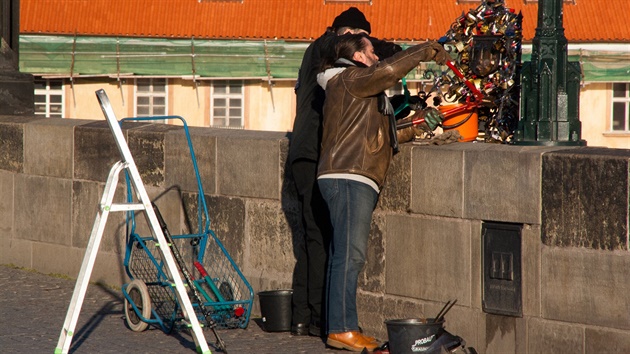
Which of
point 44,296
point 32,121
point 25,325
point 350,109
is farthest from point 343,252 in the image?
point 32,121

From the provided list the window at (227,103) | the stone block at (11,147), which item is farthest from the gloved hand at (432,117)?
the window at (227,103)

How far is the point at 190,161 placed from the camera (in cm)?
823

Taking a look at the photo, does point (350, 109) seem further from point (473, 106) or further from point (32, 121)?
point (32, 121)

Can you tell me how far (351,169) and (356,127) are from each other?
23cm

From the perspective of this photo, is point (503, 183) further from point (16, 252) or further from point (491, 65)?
point (16, 252)

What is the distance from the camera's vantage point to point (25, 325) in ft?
24.4

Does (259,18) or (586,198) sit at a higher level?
(259,18)

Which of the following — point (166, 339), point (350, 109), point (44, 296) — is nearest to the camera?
point (350, 109)

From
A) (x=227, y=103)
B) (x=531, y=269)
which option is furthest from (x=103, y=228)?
(x=227, y=103)

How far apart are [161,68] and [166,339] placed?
32970mm

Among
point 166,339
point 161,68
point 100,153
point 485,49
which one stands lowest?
point 166,339

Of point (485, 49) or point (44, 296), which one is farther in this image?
point (44, 296)

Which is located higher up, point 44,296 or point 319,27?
point 319,27

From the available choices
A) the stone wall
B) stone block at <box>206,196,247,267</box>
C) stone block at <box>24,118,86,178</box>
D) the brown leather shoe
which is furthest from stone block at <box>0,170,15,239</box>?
the brown leather shoe
